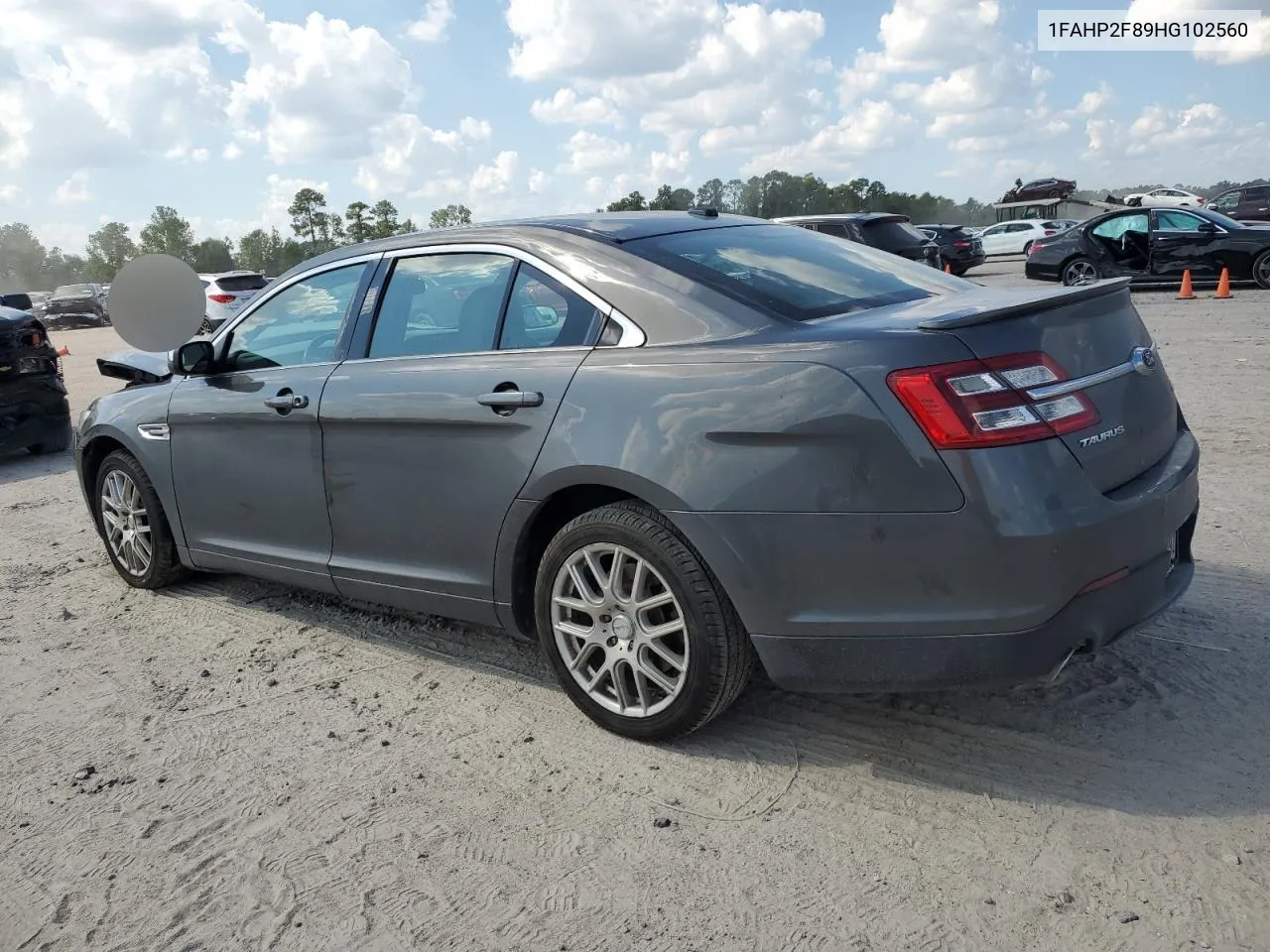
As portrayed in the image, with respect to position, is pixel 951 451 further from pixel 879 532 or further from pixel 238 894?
pixel 238 894

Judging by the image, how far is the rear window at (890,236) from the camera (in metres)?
17.3

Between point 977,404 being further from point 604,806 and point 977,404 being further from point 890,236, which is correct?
point 890,236

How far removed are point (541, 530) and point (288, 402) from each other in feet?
4.35

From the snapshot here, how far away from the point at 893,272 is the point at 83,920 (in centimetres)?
313

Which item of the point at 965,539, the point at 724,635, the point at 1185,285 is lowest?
the point at 1185,285

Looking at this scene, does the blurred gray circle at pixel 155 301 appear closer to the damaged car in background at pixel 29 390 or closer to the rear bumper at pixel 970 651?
the damaged car in background at pixel 29 390

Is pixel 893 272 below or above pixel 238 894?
above

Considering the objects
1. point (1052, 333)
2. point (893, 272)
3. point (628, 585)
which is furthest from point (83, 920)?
point (893, 272)

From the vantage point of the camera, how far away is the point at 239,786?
3307 mm

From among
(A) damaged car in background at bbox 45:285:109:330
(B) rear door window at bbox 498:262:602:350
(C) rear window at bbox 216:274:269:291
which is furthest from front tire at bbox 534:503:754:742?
(A) damaged car in background at bbox 45:285:109:330

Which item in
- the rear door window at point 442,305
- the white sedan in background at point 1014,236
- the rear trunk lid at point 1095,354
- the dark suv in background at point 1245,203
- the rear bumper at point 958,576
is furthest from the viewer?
the dark suv in background at point 1245,203

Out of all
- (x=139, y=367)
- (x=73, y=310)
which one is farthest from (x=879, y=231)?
(x=73, y=310)

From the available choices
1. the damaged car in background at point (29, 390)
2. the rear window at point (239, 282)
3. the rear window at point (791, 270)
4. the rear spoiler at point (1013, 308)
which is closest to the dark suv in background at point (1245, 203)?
the rear window at point (239, 282)

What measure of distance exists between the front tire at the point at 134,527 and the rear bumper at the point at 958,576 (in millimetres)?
3137
